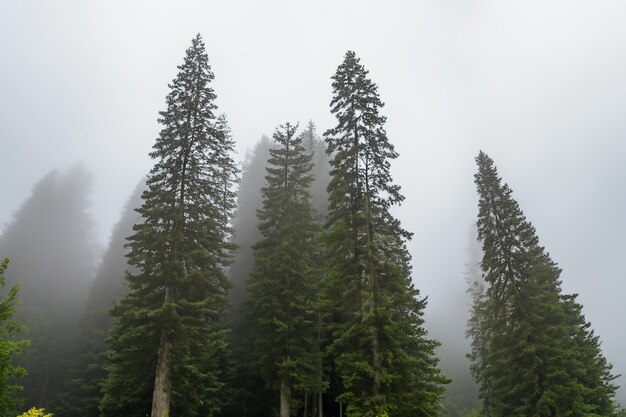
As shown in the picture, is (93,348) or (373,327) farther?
(93,348)

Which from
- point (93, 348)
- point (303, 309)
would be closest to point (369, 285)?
point (303, 309)

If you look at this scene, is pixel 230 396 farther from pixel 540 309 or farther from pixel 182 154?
pixel 540 309

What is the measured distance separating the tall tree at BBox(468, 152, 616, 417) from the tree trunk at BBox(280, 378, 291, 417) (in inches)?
498

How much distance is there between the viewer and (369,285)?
17.2 metres

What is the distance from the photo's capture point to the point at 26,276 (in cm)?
4894

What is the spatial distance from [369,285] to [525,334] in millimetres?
11754

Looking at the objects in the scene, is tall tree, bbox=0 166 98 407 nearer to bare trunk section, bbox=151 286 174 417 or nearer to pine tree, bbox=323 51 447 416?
bare trunk section, bbox=151 286 174 417

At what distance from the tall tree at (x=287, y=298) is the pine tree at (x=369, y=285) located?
303 centimetres

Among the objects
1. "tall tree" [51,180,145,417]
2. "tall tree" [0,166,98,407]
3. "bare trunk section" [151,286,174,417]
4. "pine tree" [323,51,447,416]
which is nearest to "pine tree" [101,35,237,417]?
"bare trunk section" [151,286,174,417]

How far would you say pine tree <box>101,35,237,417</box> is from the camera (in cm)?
1608

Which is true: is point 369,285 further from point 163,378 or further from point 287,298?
point 163,378

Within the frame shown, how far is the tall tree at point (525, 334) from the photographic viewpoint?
2066 cm

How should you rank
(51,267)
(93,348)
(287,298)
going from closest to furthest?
(287,298), (93,348), (51,267)

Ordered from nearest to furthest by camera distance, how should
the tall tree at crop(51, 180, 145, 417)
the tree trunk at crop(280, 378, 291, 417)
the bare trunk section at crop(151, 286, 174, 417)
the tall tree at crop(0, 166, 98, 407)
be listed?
the bare trunk section at crop(151, 286, 174, 417)
the tree trunk at crop(280, 378, 291, 417)
the tall tree at crop(51, 180, 145, 417)
the tall tree at crop(0, 166, 98, 407)
